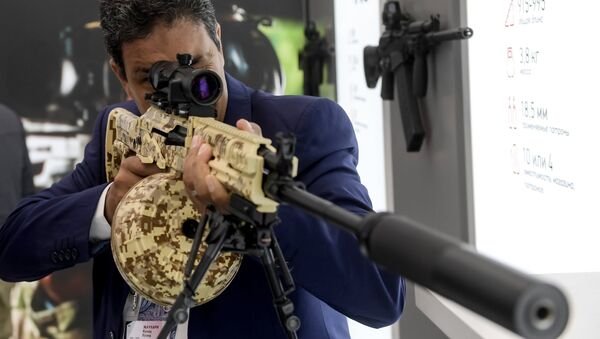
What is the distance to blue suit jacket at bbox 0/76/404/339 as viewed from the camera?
3.85 ft

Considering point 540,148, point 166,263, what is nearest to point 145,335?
point 166,263

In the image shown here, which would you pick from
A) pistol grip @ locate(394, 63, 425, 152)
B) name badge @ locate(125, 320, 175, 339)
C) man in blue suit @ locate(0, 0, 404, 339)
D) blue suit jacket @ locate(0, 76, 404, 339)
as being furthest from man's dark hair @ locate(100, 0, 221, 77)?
pistol grip @ locate(394, 63, 425, 152)

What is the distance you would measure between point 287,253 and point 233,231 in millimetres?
254

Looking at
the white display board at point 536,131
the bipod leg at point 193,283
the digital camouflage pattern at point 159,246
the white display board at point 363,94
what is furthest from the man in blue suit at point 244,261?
the white display board at point 363,94

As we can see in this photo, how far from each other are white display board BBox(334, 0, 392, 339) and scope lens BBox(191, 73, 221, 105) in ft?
7.19

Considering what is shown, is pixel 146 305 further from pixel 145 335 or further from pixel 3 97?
pixel 3 97

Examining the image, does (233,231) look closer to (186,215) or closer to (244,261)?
(186,215)

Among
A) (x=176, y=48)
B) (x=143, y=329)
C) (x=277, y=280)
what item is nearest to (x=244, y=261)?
(x=143, y=329)

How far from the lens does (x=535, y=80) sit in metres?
1.87

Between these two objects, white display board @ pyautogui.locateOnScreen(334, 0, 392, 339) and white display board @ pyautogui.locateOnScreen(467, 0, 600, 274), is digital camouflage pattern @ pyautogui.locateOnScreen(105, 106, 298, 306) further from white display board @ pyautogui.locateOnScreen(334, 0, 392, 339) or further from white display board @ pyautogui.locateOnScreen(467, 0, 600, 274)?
white display board @ pyautogui.locateOnScreen(334, 0, 392, 339)

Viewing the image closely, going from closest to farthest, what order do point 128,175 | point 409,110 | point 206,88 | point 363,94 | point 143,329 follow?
point 206,88 → point 128,175 → point 143,329 → point 409,110 → point 363,94

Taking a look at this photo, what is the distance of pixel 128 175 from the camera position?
4.22 feet

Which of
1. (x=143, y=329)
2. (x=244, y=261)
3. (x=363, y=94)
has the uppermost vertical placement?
(x=363, y=94)

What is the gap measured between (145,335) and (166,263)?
0.30 m
